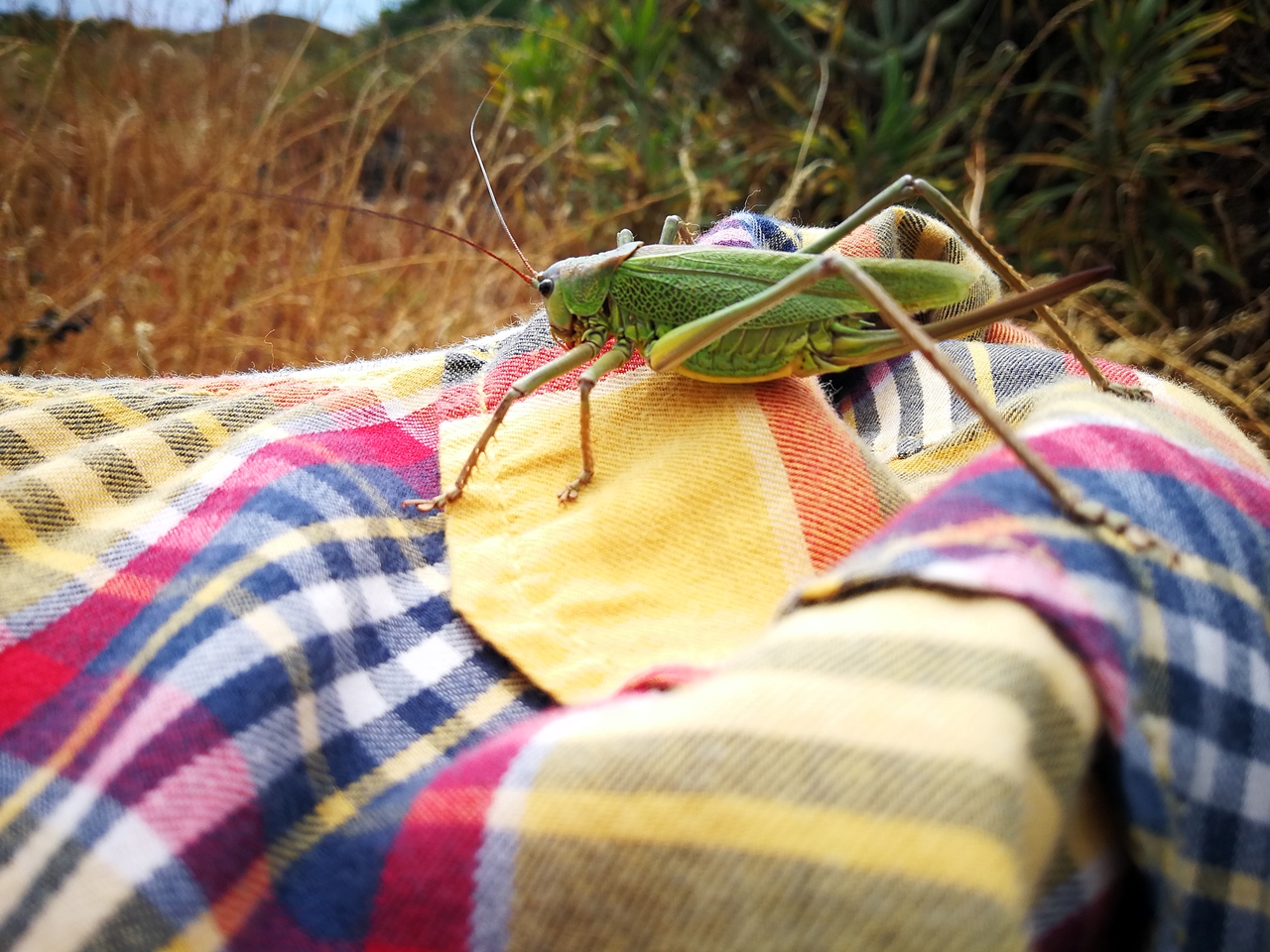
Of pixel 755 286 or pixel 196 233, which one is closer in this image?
pixel 755 286

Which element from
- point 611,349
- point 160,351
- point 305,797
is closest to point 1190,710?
point 305,797

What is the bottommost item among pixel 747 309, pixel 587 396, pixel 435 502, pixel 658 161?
pixel 435 502

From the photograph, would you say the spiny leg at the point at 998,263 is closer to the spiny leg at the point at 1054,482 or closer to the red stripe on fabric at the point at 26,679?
the spiny leg at the point at 1054,482

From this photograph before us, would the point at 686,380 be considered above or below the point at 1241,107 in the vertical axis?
below

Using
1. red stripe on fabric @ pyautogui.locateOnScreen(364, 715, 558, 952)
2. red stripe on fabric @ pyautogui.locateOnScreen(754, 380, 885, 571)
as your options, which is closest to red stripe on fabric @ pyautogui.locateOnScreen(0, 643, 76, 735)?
red stripe on fabric @ pyautogui.locateOnScreen(364, 715, 558, 952)

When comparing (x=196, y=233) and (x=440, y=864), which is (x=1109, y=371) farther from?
(x=196, y=233)

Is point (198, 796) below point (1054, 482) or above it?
below

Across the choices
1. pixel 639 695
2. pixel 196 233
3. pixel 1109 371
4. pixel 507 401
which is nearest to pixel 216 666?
pixel 639 695

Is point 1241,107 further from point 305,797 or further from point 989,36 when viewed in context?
point 305,797
